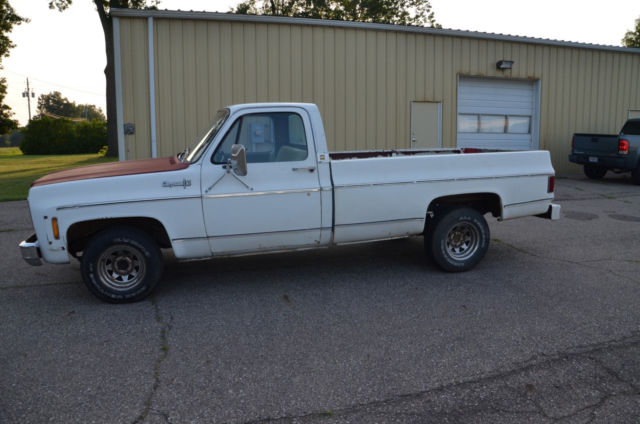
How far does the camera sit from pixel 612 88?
57.9ft

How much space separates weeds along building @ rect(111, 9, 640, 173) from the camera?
12.1 metres

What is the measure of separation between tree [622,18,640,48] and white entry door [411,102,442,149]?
3167 cm

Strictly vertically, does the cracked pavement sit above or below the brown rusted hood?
below

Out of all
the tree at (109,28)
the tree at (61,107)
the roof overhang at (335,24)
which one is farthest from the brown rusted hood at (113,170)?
the tree at (61,107)

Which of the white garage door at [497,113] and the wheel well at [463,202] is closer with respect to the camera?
the wheel well at [463,202]

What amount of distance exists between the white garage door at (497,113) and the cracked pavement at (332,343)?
9.53 metres

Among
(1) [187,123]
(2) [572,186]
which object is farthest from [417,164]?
(2) [572,186]

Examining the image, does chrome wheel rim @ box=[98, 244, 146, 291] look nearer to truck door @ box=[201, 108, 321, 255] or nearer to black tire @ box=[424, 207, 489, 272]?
truck door @ box=[201, 108, 321, 255]

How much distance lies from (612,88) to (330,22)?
10.4 meters

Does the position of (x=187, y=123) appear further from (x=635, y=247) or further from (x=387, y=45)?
(x=635, y=247)

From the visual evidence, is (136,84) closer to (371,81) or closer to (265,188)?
(371,81)

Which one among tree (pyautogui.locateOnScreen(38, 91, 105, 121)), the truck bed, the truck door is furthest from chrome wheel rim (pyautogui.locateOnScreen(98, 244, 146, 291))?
tree (pyautogui.locateOnScreen(38, 91, 105, 121))

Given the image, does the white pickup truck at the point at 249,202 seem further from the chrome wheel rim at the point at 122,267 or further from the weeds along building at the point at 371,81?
the weeds along building at the point at 371,81

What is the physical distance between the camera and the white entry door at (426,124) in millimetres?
14727
